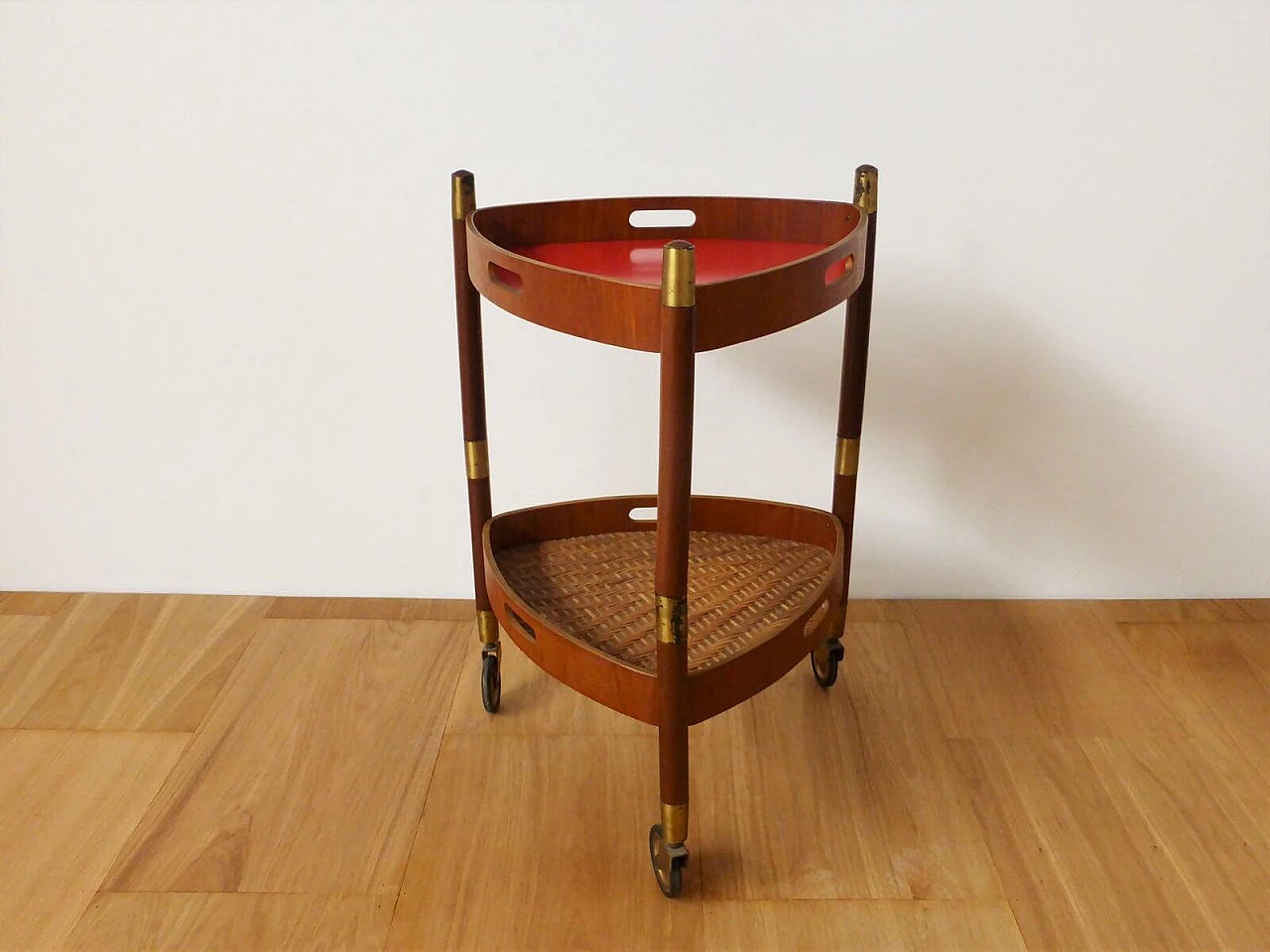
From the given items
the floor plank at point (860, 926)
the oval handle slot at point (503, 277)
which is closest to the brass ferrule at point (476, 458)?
the oval handle slot at point (503, 277)

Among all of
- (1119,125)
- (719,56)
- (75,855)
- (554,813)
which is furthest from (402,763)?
(1119,125)

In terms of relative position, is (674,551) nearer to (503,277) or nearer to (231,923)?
(503,277)

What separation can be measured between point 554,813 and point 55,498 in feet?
3.13

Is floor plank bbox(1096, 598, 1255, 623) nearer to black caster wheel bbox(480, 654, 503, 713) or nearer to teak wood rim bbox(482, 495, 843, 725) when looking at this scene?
teak wood rim bbox(482, 495, 843, 725)

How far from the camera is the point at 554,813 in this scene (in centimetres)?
139

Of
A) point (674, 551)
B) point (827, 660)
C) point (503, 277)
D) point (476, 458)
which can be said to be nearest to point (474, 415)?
point (476, 458)

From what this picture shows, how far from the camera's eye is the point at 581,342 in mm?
1709

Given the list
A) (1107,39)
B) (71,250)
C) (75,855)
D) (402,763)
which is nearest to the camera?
(75,855)

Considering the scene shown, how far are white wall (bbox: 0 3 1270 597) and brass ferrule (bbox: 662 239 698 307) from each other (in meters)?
0.63

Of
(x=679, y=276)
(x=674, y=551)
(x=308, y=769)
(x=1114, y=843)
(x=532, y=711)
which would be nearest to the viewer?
(x=679, y=276)

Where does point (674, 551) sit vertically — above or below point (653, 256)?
below

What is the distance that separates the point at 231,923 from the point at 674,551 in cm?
59

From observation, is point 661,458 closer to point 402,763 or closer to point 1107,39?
point 402,763

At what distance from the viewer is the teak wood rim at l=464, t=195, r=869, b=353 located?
3.53ft
